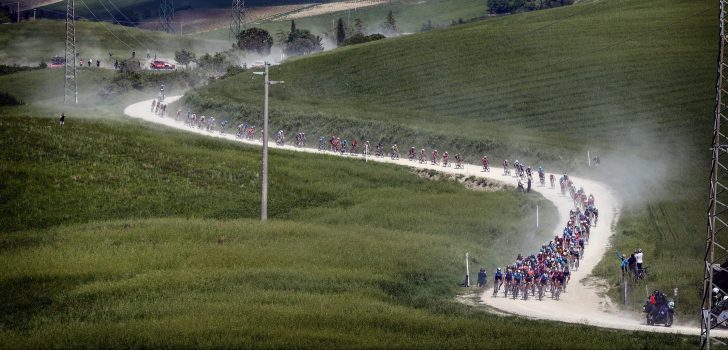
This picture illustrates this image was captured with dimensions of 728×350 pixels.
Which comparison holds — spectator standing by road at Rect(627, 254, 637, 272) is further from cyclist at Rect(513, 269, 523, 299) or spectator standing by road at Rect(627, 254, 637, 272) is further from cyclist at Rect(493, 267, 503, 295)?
cyclist at Rect(493, 267, 503, 295)

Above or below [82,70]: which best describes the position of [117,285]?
below

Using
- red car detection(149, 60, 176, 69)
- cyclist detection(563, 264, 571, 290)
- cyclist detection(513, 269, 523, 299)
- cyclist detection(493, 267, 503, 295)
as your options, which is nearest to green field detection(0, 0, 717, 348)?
cyclist detection(493, 267, 503, 295)

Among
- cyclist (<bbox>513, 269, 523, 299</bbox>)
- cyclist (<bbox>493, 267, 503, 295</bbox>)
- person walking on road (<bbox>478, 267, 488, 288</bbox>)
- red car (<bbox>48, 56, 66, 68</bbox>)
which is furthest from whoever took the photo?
red car (<bbox>48, 56, 66, 68</bbox>)

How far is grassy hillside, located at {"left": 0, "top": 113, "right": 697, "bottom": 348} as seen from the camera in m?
37.8

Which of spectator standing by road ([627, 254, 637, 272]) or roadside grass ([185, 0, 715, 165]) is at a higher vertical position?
roadside grass ([185, 0, 715, 165])

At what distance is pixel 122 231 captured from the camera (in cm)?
→ 5750

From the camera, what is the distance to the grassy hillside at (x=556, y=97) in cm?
8288

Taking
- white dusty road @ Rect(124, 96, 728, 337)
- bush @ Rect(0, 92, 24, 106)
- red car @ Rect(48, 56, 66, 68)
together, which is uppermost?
red car @ Rect(48, 56, 66, 68)

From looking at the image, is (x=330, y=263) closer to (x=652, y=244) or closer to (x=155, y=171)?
(x=652, y=244)

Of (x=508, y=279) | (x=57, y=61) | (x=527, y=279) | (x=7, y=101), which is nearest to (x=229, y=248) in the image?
(x=508, y=279)

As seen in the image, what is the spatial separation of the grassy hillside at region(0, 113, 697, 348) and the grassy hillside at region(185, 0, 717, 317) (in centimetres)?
1104

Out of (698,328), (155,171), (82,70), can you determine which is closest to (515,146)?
(155,171)

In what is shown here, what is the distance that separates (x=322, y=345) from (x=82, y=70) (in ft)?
458

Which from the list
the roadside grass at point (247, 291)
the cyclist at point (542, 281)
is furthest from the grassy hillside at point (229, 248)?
the cyclist at point (542, 281)
